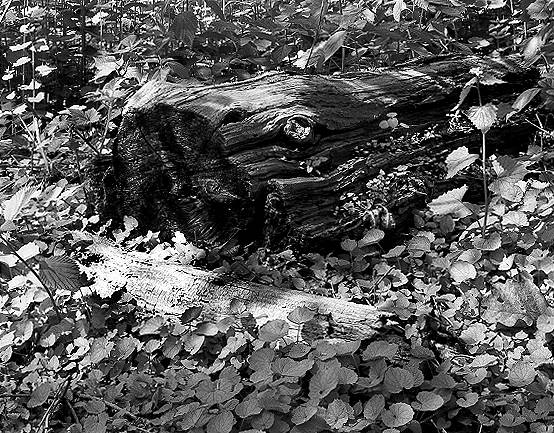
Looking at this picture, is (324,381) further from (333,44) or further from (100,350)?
(333,44)

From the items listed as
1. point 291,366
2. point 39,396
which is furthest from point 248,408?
point 39,396

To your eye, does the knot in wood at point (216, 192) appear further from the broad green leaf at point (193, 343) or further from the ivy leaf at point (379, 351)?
the ivy leaf at point (379, 351)

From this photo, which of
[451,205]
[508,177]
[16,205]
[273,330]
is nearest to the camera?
[273,330]

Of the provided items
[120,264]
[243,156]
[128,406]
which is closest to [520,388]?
[128,406]

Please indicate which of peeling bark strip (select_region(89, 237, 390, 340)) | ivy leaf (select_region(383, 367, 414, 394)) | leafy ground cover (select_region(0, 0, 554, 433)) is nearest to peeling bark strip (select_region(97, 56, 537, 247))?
leafy ground cover (select_region(0, 0, 554, 433))

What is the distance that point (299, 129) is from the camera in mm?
2975

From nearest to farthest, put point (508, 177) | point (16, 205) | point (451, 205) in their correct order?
point (16, 205), point (508, 177), point (451, 205)

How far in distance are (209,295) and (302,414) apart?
80 centimetres

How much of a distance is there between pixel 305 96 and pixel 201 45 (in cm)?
161

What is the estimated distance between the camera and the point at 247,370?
2285 millimetres

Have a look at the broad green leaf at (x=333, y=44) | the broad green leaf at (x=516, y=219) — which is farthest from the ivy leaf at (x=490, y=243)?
the broad green leaf at (x=333, y=44)

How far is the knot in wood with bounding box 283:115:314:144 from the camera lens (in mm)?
2963

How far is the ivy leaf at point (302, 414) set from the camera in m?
1.89

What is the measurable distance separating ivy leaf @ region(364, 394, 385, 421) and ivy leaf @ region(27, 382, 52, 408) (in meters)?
1.13
